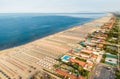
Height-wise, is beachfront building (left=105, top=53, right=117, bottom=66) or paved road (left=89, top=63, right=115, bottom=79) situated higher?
beachfront building (left=105, top=53, right=117, bottom=66)

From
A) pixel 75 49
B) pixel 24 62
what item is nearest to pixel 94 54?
pixel 75 49

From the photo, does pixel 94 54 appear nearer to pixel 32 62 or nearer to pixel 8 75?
pixel 32 62

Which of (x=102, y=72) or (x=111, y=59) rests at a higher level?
(x=111, y=59)

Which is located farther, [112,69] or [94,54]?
[94,54]

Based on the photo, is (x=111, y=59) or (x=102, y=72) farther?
(x=111, y=59)

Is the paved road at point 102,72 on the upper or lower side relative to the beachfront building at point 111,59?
lower

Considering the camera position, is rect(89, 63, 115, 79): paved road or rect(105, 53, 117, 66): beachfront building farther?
rect(105, 53, 117, 66): beachfront building

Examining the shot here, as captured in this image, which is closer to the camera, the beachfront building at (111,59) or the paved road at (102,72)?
the paved road at (102,72)

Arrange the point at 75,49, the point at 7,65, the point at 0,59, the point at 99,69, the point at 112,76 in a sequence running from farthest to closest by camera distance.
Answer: the point at 75,49 < the point at 0,59 < the point at 7,65 < the point at 99,69 < the point at 112,76
